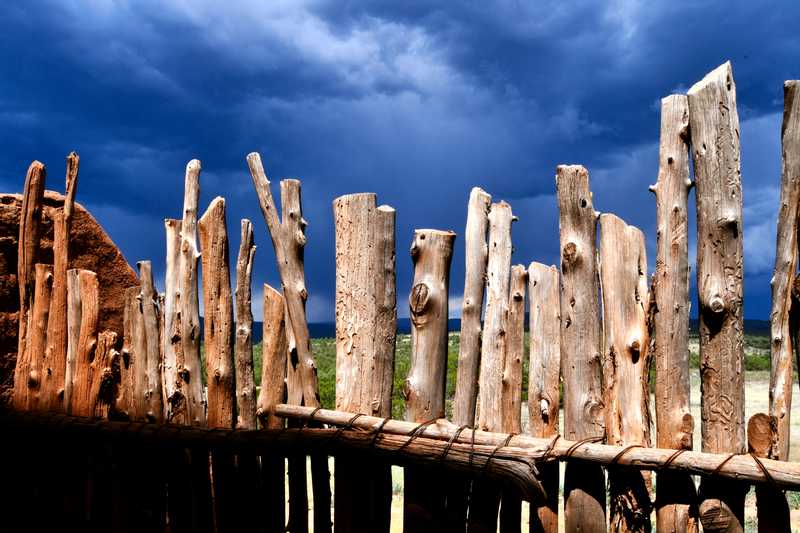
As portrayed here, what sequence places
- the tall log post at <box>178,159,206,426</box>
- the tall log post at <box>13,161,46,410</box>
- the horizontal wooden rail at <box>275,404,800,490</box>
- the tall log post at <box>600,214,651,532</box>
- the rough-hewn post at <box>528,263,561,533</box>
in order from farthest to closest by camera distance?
the tall log post at <box>13,161,46,410</box>
the tall log post at <box>178,159,206,426</box>
the rough-hewn post at <box>528,263,561,533</box>
the tall log post at <box>600,214,651,532</box>
the horizontal wooden rail at <box>275,404,800,490</box>

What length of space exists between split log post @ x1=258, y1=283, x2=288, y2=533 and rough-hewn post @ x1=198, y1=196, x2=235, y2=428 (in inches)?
11.1

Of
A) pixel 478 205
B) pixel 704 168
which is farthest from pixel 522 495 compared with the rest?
pixel 704 168

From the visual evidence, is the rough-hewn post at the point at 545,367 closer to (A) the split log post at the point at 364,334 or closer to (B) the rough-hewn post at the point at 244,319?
(A) the split log post at the point at 364,334

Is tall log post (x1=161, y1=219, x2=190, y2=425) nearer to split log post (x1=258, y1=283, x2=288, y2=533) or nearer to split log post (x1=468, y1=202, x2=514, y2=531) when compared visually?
split log post (x1=258, y1=283, x2=288, y2=533)

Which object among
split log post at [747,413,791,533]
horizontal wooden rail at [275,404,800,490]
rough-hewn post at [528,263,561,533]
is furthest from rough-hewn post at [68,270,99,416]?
split log post at [747,413,791,533]

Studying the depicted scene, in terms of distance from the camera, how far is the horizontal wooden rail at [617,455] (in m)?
2.93

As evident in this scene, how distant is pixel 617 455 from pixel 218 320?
2242 millimetres

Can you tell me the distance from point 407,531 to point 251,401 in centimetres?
112

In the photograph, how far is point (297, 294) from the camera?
12.5 ft

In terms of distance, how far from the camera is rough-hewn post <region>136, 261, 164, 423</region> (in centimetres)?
454

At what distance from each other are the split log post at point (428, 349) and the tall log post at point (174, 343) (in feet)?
5.17

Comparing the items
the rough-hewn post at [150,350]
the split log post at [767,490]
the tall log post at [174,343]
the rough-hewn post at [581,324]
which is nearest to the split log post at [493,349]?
the rough-hewn post at [581,324]

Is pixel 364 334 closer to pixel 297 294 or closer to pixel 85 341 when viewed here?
pixel 297 294

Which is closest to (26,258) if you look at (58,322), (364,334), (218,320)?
(58,322)
